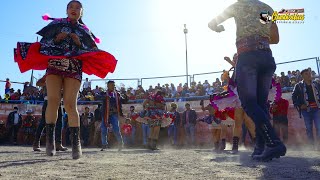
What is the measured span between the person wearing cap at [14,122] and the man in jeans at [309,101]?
1175cm

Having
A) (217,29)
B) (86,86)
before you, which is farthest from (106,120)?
(86,86)

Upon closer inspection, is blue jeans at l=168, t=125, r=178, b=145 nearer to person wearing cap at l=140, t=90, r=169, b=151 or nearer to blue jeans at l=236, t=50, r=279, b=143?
person wearing cap at l=140, t=90, r=169, b=151

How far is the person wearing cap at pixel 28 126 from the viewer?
47.3 feet

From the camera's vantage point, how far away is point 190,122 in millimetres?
12516

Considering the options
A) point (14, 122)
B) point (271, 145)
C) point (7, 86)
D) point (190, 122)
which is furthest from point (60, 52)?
point (7, 86)

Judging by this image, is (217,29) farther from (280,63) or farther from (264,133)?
(280,63)

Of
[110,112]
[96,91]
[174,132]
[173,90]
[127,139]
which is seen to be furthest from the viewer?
[96,91]

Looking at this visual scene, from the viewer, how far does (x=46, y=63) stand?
4.19 metres

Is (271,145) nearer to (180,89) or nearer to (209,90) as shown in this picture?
(209,90)

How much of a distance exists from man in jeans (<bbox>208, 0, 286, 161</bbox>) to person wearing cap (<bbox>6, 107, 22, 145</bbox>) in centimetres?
1298

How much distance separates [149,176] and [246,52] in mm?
1864

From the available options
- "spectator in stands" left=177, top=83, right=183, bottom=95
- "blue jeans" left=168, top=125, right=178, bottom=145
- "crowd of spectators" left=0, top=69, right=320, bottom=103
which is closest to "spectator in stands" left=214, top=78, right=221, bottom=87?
"crowd of spectators" left=0, top=69, right=320, bottom=103

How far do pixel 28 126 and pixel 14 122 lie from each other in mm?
618

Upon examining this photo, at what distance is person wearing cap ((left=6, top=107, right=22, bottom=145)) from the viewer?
567 inches
